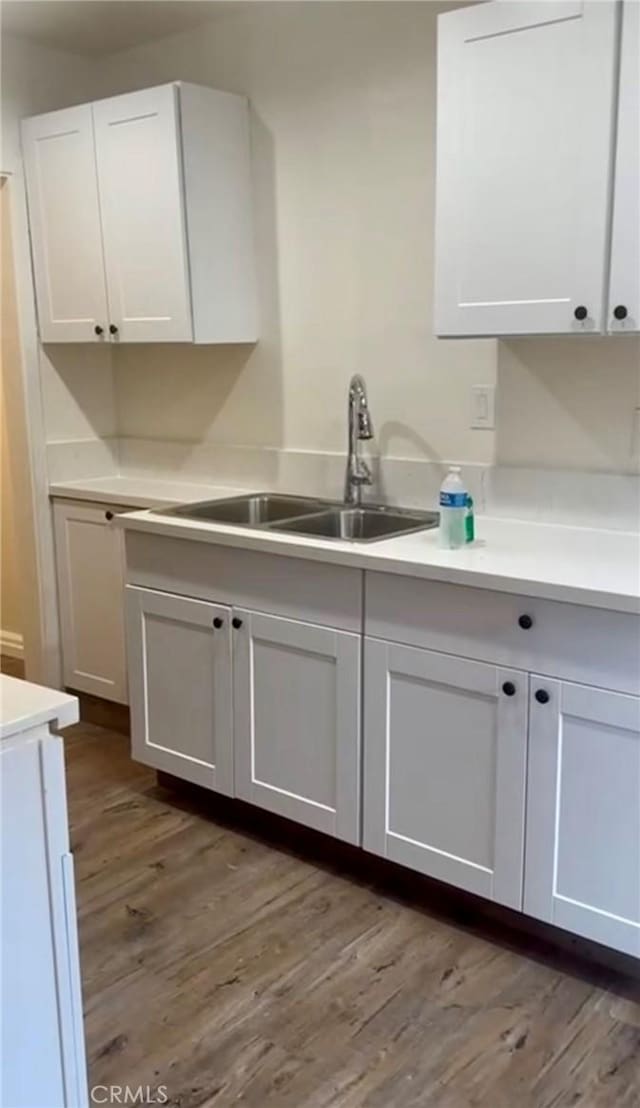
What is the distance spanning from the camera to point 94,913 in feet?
7.82

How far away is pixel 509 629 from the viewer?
2053mm

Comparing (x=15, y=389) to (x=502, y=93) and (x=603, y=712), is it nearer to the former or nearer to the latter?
(x=502, y=93)

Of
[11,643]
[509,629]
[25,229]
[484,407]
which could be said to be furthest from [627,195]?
[11,643]

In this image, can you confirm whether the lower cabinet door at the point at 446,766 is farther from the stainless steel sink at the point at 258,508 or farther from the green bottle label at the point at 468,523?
the stainless steel sink at the point at 258,508

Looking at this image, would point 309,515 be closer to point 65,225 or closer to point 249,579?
point 249,579

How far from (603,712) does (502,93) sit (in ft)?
4.51

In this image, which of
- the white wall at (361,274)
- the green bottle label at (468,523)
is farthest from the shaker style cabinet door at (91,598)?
the green bottle label at (468,523)

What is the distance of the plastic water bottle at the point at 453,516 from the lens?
7.47ft

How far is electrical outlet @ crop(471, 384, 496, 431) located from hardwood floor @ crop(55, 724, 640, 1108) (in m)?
1.29

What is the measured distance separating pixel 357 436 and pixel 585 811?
1313 mm

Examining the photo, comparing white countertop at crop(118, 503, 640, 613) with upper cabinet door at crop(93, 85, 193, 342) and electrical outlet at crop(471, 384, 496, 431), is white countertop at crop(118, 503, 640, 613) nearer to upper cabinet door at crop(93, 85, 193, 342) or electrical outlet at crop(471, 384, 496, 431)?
electrical outlet at crop(471, 384, 496, 431)

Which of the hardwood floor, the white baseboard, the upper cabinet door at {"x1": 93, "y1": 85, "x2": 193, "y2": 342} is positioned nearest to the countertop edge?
→ the upper cabinet door at {"x1": 93, "y1": 85, "x2": 193, "y2": 342}

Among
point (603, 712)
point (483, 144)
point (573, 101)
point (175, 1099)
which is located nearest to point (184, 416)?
point (483, 144)

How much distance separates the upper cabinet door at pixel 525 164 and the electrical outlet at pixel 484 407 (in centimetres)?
38
